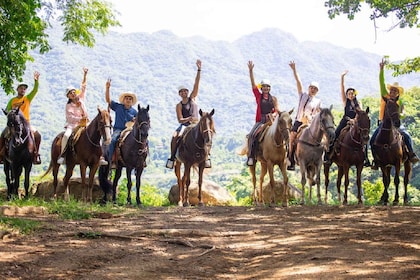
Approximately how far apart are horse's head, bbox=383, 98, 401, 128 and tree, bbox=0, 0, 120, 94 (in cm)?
861

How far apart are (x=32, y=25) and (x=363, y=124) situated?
323 inches

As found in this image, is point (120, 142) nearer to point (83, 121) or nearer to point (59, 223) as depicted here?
point (83, 121)

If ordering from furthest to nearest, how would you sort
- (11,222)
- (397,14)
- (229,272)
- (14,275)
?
(397,14) → (11,222) → (229,272) → (14,275)

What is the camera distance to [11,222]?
30.4 feet

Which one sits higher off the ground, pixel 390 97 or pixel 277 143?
pixel 390 97

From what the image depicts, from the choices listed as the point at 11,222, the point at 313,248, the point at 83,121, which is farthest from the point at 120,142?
the point at 313,248

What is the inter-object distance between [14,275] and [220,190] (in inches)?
597

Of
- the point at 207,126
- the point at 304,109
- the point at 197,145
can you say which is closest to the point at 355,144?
the point at 304,109

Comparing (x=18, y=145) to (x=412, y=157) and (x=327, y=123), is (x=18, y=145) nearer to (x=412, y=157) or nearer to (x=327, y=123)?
(x=327, y=123)

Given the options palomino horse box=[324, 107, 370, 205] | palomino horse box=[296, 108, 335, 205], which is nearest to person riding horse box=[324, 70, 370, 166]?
palomino horse box=[324, 107, 370, 205]

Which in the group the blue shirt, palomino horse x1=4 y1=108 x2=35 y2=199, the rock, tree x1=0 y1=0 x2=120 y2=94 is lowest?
the rock

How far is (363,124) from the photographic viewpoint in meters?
14.7

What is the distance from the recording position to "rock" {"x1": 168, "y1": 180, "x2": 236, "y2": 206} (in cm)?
1998

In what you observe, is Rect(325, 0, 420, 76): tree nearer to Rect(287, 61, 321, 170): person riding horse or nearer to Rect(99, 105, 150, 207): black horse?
Rect(287, 61, 321, 170): person riding horse
